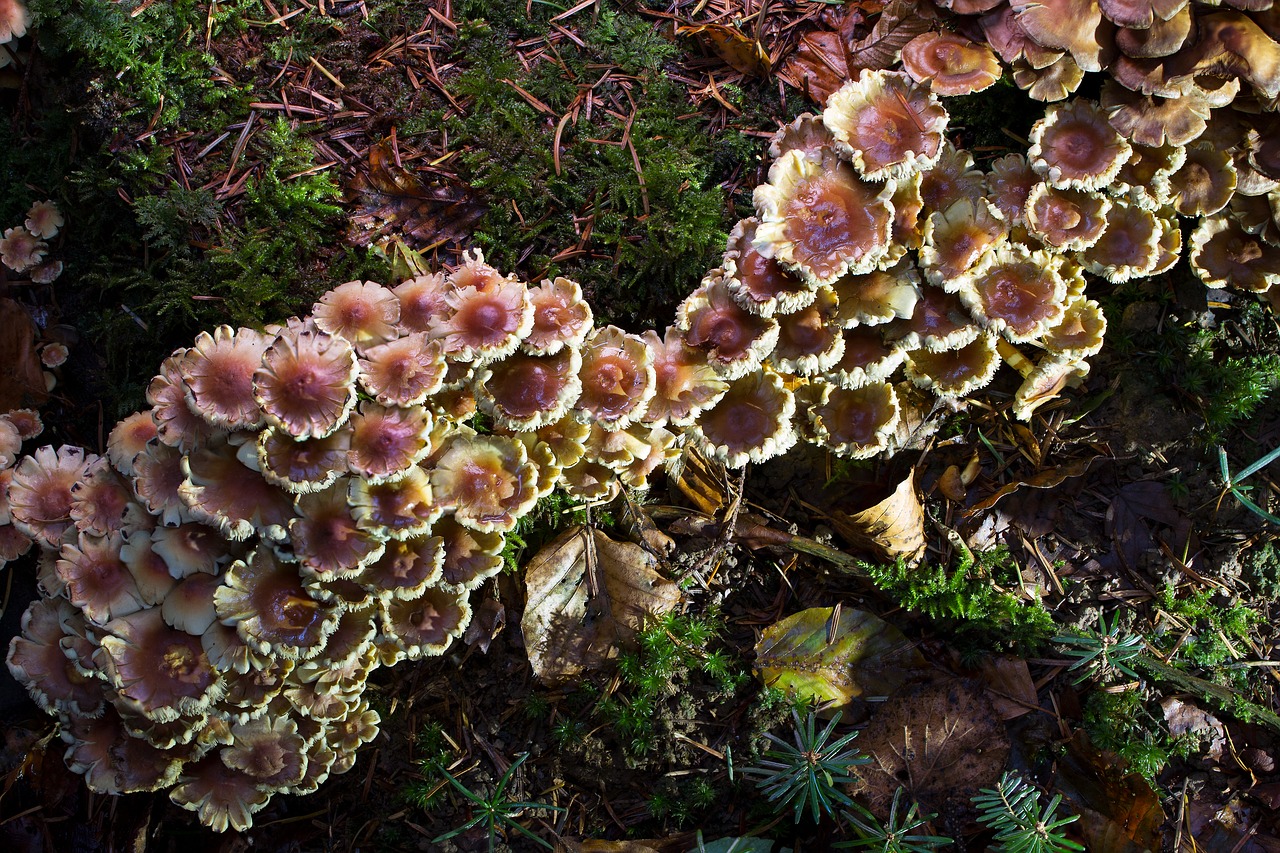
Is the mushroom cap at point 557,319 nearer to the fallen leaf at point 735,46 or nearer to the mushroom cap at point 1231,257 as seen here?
the fallen leaf at point 735,46

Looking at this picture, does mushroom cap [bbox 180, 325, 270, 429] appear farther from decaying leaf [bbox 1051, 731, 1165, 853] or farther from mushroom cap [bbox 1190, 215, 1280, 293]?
mushroom cap [bbox 1190, 215, 1280, 293]

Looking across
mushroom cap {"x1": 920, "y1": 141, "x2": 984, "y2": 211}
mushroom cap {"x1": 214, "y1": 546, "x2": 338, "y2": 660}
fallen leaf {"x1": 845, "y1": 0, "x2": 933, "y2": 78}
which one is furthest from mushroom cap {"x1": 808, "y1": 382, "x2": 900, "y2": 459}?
mushroom cap {"x1": 214, "y1": 546, "x2": 338, "y2": 660}

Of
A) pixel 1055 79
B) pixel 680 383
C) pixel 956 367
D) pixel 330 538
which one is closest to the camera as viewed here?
pixel 330 538

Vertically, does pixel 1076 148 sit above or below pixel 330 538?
above

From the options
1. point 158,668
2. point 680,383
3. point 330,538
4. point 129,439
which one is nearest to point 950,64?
point 680,383

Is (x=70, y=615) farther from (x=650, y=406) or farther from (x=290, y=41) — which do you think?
(x=290, y=41)

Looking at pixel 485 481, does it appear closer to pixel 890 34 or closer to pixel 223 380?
pixel 223 380
